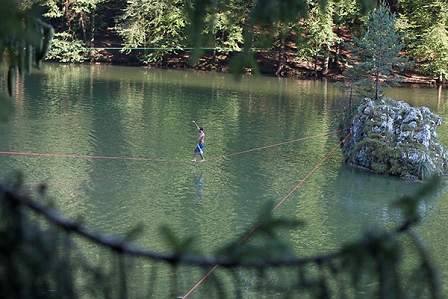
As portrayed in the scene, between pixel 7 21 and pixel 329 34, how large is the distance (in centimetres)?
4517

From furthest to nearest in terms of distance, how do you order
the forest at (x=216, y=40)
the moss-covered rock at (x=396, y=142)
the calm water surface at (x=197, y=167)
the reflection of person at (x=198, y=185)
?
1. the forest at (x=216, y=40)
2. the moss-covered rock at (x=396, y=142)
3. the reflection of person at (x=198, y=185)
4. the calm water surface at (x=197, y=167)

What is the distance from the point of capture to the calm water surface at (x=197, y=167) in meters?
13.3

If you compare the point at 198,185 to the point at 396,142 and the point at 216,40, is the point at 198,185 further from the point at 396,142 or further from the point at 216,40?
the point at 216,40

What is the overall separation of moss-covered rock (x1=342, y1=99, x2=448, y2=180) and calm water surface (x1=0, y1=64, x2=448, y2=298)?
57 centimetres

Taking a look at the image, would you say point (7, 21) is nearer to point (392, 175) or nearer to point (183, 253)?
point (183, 253)

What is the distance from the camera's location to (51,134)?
22031 millimetres

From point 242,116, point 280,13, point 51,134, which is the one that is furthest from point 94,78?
point 280,13

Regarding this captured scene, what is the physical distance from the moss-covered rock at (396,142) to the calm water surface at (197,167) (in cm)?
57

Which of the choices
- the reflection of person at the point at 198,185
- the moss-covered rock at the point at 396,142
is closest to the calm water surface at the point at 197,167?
the reflection of person at the point at 198,185

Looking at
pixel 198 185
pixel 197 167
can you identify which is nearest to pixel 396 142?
pixel 197 167

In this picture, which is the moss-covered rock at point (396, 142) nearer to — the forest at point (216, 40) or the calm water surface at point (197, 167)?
the calm water surface at point (197, 167)

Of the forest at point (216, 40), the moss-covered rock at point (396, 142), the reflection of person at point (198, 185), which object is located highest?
the forest at point (216, 40)

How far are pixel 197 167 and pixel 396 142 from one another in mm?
6305

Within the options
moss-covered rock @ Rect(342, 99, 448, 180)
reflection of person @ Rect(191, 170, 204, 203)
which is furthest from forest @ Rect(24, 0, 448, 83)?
reflection of person @ Rect(191, 170, 204, 203)
